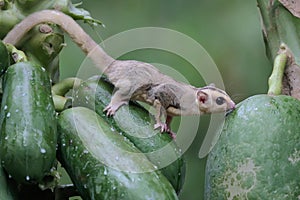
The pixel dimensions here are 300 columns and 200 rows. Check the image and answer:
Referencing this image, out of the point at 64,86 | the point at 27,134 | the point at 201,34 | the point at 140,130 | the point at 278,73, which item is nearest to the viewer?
the point at 27,134

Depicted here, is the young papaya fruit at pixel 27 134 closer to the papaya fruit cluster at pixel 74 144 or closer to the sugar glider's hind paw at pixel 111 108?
the papaya fruit cluster at pixel 74 144

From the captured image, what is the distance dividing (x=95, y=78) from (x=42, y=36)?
14cm

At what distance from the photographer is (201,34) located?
2.81m

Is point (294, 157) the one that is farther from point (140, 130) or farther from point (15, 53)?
point (15, 53)

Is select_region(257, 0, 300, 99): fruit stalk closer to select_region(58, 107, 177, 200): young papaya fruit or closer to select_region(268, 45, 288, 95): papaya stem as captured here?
select_region(268, 45, 288, 95): papaya stem

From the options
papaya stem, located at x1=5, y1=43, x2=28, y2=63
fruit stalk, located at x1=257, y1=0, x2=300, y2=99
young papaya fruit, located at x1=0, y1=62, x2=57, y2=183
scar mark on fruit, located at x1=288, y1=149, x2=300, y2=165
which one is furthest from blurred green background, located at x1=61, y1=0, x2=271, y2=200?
young papaya fruit, located at x1=0, y1=62, x2=57, y2=183

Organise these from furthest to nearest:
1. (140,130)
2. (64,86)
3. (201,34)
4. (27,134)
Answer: (201,34), (64,86), (140,130), (27,134)

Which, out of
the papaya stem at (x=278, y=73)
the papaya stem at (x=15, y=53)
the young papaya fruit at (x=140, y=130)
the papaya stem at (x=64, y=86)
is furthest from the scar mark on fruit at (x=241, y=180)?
the papaya stem at (x=15, y=53)

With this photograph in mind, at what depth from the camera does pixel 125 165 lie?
1.39 metres

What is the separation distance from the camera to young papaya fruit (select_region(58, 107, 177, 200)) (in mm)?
1361

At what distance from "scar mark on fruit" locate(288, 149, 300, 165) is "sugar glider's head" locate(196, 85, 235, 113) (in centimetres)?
17

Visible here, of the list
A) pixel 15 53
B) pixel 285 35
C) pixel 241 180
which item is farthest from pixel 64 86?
pixel 285 35

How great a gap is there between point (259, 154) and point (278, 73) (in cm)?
26

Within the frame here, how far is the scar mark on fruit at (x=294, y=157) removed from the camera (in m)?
1.58
